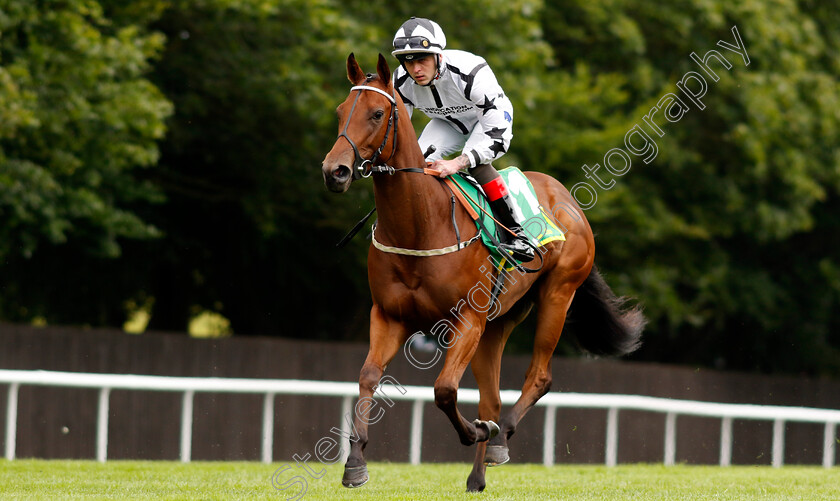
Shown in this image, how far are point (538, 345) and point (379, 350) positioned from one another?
1563 millimetres

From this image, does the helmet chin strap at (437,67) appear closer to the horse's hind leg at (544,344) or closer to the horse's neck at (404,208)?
the horse's neck at (404,208)

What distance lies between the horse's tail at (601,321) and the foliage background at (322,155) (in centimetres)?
540

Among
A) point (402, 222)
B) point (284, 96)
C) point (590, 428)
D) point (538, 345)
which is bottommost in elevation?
point (590, 428)

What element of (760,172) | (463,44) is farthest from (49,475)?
(760,172)

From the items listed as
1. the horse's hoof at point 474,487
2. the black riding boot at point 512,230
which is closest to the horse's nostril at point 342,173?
the black riding boot at point 512,230

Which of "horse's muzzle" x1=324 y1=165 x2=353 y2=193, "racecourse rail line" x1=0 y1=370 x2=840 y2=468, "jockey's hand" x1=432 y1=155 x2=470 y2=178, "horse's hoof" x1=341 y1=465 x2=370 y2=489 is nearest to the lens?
"horse's muzzle" x1=324 y1=165 x2=353 y2=193

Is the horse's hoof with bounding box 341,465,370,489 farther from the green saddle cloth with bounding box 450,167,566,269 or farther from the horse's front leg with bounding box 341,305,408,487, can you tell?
the green saddle cloth with bounding box 450,167,566,269

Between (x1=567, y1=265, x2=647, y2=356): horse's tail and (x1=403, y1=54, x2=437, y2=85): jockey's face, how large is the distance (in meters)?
2.38

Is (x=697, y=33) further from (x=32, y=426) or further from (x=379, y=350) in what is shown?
(x=379, y=350)

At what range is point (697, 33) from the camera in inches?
643

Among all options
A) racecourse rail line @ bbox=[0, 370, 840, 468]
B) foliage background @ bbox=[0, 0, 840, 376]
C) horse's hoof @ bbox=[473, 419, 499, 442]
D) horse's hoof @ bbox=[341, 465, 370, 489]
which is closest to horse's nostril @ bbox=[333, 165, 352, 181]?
horse's hoof @ bbox=[341, 465, 370, 489]

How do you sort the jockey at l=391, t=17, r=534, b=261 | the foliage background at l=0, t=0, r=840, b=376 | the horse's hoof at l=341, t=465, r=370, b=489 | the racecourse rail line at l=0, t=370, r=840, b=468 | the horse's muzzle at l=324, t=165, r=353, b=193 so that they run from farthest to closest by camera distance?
the foliage background at l=0, t=0, r=840, b=376, the racecourse rail line at l=0, t=370, r=840, b=468, the jockey at l=391, t=17, r=534, b=261, the horse's hoof at l=341, t=465, r=370, b=489, the horse's muzzle at l=324, t=165, r=353, b=193

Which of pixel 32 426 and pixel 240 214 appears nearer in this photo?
pixel 32 426

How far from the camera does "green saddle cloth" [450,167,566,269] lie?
6180mm
